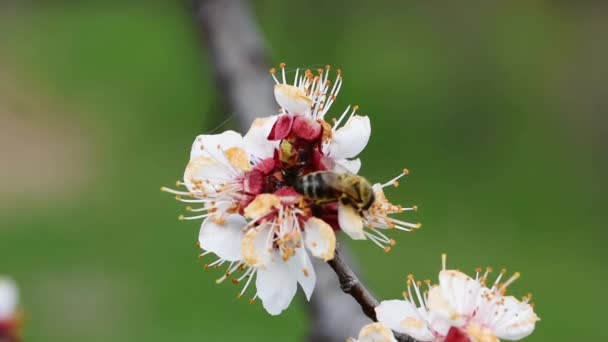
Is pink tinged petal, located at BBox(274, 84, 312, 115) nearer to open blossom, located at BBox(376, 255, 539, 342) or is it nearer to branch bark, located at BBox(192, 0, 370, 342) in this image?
open blossom, located at BBox(376, 255, 539, 342)

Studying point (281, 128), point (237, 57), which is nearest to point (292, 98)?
point (281, 128)

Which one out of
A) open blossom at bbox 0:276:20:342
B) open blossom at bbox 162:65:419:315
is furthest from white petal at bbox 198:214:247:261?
open blossom at bbox 0:276:20:342

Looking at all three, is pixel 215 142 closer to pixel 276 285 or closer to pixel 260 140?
pixel 260 140

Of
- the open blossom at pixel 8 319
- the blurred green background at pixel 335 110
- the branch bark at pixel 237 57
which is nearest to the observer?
the open blossom at pixel 8 319

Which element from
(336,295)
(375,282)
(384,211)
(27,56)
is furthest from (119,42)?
(384,211)

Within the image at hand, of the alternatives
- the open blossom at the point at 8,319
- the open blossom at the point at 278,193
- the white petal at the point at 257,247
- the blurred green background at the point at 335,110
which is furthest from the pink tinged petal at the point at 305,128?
the blurred green background at the point at 335,110

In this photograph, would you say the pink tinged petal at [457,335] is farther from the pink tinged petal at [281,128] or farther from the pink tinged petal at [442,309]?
the pink tinged petal at [281,128]

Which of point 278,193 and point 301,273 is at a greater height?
point 278,193
